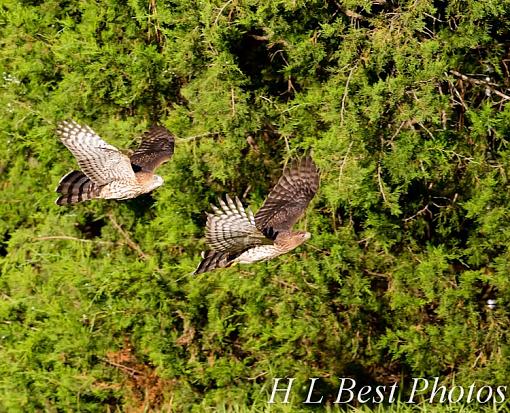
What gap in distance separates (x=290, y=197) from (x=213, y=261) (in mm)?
609

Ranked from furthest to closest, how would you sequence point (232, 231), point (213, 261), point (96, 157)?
point (213, 261) < point (96, 157) < point (232, 231)

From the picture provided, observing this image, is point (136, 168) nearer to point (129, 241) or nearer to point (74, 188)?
point (74, 188)

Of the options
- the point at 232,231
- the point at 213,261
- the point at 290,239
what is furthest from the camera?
the point at 213,261

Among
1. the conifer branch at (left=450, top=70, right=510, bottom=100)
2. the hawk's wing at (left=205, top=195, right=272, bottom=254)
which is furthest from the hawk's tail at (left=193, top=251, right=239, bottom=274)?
the conifer branch at (left=450, top=70, right=510, bottom=100)

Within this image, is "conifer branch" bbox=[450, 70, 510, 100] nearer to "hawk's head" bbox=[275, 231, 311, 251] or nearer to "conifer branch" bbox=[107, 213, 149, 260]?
"hawk's head" bbox=[275, 231, 311, 251]

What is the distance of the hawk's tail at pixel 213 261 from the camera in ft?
23.5

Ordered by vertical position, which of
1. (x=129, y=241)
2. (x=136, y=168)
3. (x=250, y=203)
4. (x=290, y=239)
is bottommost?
(x=129, y=241)

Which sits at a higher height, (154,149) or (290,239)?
(154,149)

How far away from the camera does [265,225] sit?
717 centimetres

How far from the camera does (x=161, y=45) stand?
8.20m

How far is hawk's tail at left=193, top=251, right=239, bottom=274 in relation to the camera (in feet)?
23.5

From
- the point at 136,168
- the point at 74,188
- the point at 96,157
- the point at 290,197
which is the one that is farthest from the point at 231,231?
the point at 74,188

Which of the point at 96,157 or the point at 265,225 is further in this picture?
the point at 96,157

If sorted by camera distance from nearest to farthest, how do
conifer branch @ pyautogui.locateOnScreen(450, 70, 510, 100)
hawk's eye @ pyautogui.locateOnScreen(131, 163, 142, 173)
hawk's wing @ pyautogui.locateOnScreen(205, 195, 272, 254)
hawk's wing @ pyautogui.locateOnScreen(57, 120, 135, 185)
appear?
hawk's wing @ pyautogui.locateOnScreen(205, 195, 272, 254), hawk's wing @ pyautogui.locateOnScreen(57, 120, 135, 185), hawk's eye @ pyautogui.locateOnScreen(131, 163, 142, 173), conifer branch @ pyautogui.locateOnScreen(450, 70, 510, 100)
